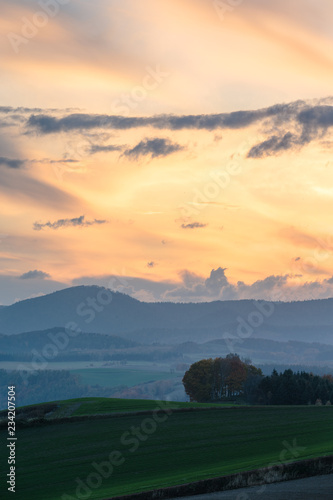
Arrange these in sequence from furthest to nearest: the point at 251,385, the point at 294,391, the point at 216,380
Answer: the point at 216,380 → the point at 251,385 → the point at 294,391

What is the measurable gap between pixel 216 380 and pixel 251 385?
20312 millimetres

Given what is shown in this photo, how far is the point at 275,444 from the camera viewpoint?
176ft

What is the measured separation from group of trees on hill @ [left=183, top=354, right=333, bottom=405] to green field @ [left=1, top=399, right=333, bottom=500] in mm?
35617

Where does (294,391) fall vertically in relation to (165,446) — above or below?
above

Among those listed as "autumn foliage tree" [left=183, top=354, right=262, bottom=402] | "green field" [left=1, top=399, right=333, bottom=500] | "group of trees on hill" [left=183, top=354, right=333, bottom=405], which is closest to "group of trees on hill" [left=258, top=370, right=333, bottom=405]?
"group of trees on hill" [left=183, top=354, right=333, bottom=405]

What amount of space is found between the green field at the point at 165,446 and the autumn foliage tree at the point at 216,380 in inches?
2434

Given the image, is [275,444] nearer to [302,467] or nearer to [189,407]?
[302,467]

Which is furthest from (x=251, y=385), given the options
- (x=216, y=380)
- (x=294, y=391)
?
(x=216, y=380)

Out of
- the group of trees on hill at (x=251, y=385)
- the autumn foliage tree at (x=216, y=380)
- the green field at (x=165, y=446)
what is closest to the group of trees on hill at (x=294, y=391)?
the group of trees on hill at (x=251, y=385)

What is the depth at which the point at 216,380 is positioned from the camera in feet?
489

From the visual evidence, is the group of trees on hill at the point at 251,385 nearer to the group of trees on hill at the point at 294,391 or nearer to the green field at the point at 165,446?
the group of trees on hill at the point at 294,391

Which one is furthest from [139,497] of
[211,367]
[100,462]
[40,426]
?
[211,367]

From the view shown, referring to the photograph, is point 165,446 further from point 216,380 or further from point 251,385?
point 216,380

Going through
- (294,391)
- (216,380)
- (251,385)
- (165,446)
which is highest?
(216,380)
